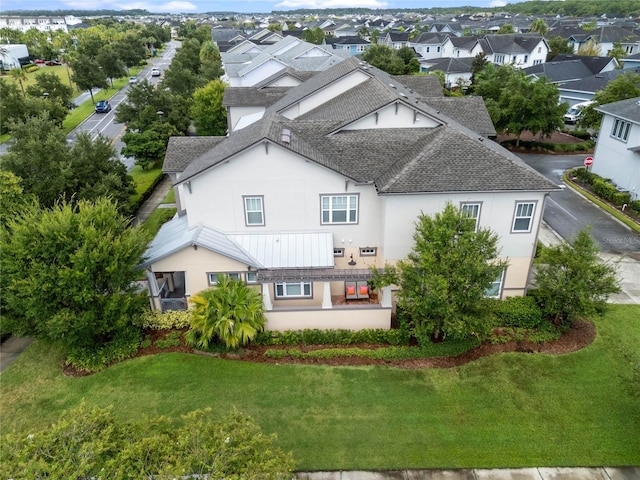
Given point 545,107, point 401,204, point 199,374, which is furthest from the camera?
point 545,107

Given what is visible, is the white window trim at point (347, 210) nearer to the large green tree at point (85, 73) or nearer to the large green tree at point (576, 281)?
the large green tree at point (576, 281)

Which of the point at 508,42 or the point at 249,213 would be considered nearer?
the point at 249,213

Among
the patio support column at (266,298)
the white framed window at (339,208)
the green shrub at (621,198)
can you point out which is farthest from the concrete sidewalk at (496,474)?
the green shrub at (621,198)

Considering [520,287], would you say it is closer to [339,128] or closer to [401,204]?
[401,204]

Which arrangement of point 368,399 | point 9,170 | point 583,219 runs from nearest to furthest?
1. point 368,399
2. point 9,170
3. point 583,219

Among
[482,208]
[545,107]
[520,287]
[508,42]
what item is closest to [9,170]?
[482,208]

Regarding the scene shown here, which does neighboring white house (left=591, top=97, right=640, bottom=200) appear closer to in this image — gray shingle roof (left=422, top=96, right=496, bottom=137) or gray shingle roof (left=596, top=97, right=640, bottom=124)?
gray shingle roof (left=596, top=97, right=640, bottom=124)

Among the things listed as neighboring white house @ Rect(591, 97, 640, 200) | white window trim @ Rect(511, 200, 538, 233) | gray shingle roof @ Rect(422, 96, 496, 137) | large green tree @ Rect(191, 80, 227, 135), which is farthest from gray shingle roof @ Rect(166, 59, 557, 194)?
large green tree @ Rect(191, 80, 227, 135)
